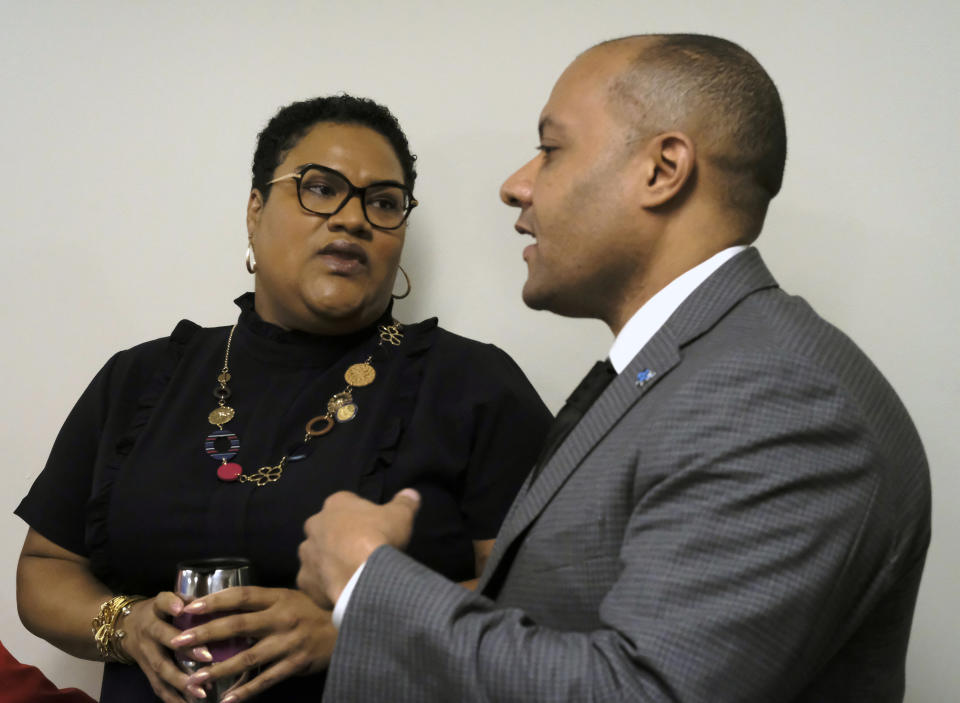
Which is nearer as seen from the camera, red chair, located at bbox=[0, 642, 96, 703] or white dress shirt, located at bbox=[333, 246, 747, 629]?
white dress shirt, located at bbox=[333, 246, 747, 629]

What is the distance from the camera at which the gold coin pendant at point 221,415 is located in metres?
1.83

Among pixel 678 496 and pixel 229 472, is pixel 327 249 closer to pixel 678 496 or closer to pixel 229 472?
pixel 229 472

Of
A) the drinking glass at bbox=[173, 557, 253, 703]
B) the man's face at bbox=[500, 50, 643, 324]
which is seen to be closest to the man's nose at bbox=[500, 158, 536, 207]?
the man's face at bbox=[500, 50, 643, 324]

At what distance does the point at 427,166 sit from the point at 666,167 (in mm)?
1148

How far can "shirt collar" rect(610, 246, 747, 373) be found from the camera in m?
1.28

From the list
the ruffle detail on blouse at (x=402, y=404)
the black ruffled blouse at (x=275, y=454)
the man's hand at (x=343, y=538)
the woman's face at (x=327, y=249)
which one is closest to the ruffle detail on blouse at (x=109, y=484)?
the black ruffled blouse at (x=275, y=454)

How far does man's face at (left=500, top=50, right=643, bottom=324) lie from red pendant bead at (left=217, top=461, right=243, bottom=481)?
2.06ft

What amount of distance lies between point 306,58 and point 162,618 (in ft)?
4.81

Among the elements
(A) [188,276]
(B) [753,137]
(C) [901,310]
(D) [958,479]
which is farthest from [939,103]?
(A) [188,276]

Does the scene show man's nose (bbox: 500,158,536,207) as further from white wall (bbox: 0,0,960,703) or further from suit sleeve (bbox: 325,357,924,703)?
white wall (bbox: 0,0,960,703)

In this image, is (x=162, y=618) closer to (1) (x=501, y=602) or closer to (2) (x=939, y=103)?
(1) (x=501, y=602)

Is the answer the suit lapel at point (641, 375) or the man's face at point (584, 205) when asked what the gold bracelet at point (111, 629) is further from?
the man's face at point (584, 205)

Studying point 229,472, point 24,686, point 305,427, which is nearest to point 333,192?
point 305,427

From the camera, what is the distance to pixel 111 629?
1.67m
